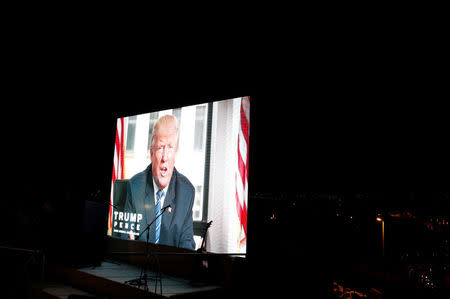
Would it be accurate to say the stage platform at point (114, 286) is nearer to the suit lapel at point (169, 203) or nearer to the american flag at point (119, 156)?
the suit lapel at point (169, 203)

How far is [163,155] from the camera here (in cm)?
550

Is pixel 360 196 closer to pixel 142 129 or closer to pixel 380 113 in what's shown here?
pixel 380 113

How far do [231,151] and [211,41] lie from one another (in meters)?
1.60

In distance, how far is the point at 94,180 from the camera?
6.87 metres

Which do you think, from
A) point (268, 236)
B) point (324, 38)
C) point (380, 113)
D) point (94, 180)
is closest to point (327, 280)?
point (268, 236)

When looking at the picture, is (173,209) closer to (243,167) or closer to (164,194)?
(164,194)

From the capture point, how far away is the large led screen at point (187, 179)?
15.2ft

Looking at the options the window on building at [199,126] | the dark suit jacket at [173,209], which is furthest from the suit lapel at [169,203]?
the window on building at [199,126]

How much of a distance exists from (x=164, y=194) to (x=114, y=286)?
4.90ft

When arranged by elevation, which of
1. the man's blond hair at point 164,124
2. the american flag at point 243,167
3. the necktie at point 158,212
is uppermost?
the man's blond hair at point 164,124

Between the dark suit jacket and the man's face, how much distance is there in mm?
124

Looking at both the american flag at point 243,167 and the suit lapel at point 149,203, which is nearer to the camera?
the american flag at point 243,167

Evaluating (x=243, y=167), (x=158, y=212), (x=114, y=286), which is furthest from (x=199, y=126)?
(x=114, y=286)

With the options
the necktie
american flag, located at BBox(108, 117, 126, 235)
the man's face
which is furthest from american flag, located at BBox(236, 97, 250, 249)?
american flag, located at BBox(108, 117, 126, 235)
